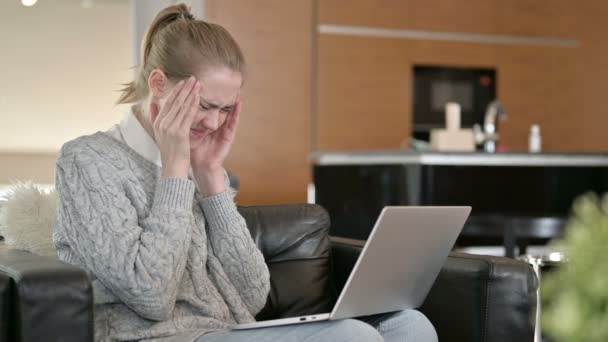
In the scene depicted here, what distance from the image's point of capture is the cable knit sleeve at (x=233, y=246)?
74.7 inches

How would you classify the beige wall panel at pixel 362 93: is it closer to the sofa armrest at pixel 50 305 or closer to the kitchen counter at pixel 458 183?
the kitchen counter at pixel 458 183

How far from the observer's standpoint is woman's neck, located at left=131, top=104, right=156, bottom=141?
6.14ft

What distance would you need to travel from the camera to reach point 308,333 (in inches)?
62.1

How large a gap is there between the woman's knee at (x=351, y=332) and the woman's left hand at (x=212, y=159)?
1.61ft

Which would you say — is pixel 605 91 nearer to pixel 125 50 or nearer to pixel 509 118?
pixel 509 118

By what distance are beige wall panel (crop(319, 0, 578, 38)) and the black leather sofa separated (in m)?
3.77

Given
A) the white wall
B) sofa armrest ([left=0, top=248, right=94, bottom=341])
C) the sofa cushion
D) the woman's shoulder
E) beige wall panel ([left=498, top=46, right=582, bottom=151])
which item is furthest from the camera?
beige wall panel ([left=498, top=46, right=582, bottom=151])

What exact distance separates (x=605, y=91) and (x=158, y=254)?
6.02 m

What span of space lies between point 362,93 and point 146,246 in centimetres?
459

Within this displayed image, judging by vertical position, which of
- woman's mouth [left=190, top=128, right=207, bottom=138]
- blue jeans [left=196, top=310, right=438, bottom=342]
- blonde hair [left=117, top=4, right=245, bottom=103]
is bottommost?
blue jeans [left=196, top=310, right=438, bottom=342]

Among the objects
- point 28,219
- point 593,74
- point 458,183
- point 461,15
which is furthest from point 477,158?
point 28,219

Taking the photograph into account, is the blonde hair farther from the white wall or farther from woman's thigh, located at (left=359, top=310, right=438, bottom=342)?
the white wall

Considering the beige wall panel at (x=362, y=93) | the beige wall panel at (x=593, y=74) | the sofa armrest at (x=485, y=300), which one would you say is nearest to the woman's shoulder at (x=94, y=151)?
the sofa armrest at (x=485, y=300)

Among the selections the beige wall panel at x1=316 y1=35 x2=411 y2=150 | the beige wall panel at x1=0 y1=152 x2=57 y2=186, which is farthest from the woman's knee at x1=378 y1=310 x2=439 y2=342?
the beige wall panel at x1=316 y1=35 x2=411 y2=150
